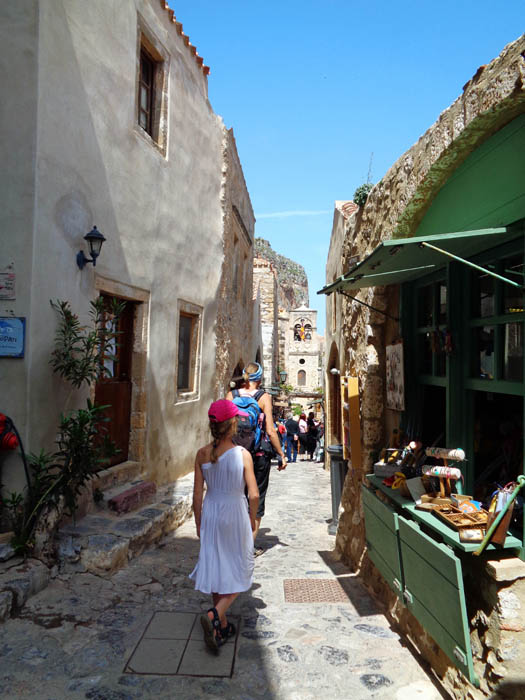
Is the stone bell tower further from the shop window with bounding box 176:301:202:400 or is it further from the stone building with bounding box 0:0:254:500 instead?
the shop window with bounding box 176:301:202:400

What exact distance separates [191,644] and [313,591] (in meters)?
1.25

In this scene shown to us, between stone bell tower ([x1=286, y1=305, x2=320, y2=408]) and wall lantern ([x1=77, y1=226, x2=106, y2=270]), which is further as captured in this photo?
stone bell tower ([x1=286, y1=305, x2=320, y2=408])

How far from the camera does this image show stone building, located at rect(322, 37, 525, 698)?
2.41 metres

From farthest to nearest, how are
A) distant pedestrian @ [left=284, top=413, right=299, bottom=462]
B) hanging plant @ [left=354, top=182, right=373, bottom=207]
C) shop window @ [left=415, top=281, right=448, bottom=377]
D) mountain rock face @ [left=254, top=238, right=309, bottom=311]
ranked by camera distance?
mountain rock face @ [left=254, top=238, right=309, bottom=311] < distant pedestrian @ [left=284, top=413, right=299, bottom=462] < hanging plant @ [left=354, top=182, right=373, bottom=207] < shop window @ [left=415, top=281, right=448, bottom=377]

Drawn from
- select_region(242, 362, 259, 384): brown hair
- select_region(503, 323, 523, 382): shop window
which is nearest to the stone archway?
select_region(242, 362, 259, 384): brown hair

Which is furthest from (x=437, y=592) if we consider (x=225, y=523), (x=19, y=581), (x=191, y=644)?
(x=19, y=581)

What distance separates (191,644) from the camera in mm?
2926

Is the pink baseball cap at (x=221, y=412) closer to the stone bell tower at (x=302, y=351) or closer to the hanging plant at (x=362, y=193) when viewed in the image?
the hanging plant at (x=362, y=193)

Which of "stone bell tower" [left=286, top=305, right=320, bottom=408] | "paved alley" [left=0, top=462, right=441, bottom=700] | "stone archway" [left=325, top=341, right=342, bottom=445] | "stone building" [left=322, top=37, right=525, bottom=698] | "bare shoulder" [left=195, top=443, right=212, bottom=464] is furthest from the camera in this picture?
"stone bell tower" [left=286, top=305, right=320, bottom=408]

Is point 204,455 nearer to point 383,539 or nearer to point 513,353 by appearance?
point 383,539

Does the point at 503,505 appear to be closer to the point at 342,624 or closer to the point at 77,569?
the point at 342,624

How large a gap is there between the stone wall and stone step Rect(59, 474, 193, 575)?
3740 mm

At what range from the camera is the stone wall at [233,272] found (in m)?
9.08

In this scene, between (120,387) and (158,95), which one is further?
(158,95)
